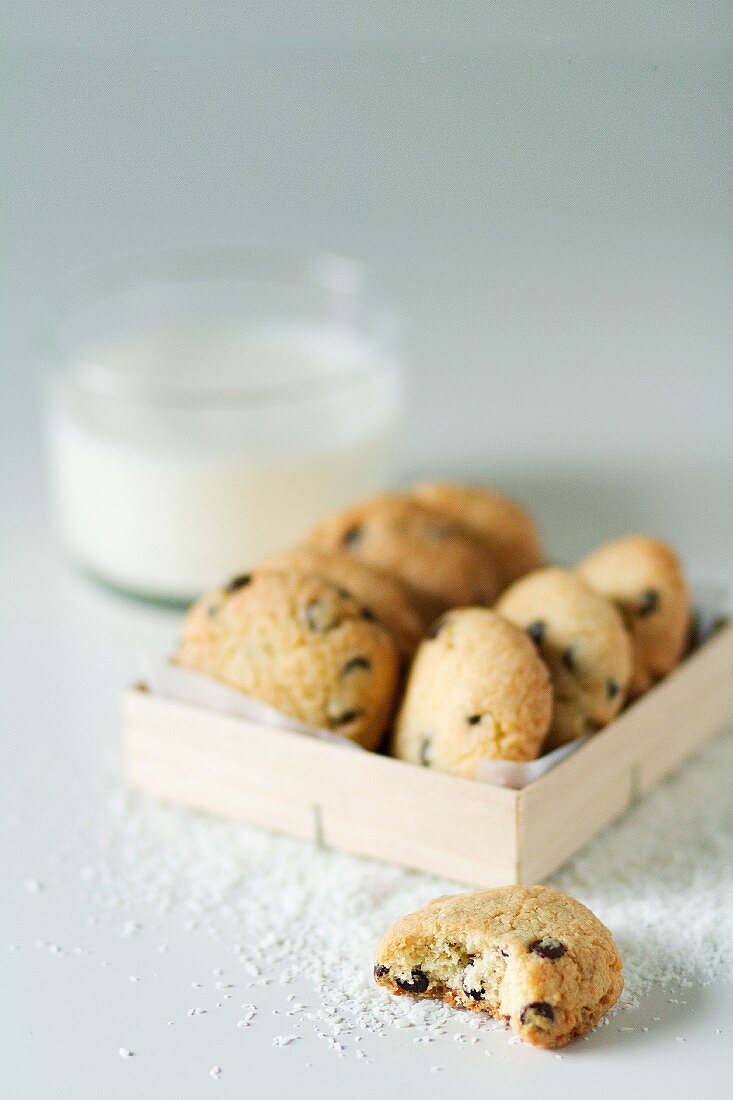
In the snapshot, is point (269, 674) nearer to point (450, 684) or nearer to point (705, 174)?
point (450, 684)

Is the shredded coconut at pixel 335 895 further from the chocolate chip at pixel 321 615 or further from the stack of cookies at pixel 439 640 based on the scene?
the chocolate chip at pixel 321 615

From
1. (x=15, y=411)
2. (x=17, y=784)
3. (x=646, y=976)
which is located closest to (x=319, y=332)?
(x=15, y=411)

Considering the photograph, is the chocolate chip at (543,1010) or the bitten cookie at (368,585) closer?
the chocolate chip at (543,1010)

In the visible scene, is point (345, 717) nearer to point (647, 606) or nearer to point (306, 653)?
point (306, 653)

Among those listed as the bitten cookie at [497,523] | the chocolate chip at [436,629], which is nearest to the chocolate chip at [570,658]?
the chocolate chip at [436,629]

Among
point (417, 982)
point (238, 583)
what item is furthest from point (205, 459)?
point (417, 982)

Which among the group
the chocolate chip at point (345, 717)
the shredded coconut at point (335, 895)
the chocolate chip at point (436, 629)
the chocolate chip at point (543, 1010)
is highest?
the chocolate chip at point (436, 629)

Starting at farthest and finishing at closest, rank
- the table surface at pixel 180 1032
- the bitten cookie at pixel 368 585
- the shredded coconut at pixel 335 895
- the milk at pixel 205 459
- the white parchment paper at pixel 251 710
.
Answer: the milk at pixel 205 459, the bitten cookie at pixel 368 585, the white parchment paper at pixel 251 710, the shredded coconut at pixel 335 895, the table surface at pixel 180 1032
